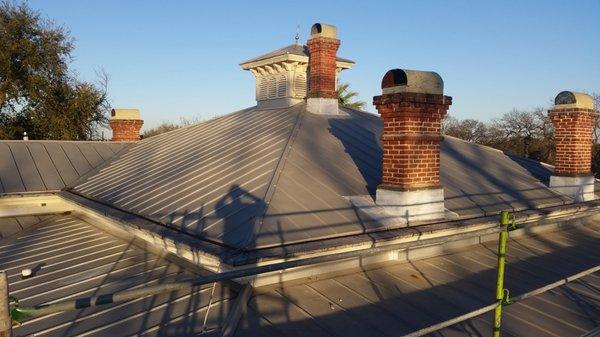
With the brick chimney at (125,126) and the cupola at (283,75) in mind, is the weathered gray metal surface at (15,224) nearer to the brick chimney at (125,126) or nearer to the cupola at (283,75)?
the brick chimney at (125,126)

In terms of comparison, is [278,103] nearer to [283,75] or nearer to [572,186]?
[283,75]

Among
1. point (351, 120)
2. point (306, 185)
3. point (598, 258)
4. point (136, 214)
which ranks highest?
point (351, 120)

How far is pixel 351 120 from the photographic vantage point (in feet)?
38.1

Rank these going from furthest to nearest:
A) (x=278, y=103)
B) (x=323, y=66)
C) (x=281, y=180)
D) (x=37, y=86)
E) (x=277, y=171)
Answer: (x=37, y=86)
(x=278, y=103)
(x=323, y=66)
(x=277, y=171)
(x=281, y=180)

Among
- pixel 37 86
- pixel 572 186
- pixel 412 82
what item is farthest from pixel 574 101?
pixel 37 86

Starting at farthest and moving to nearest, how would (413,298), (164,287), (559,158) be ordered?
1. (559,158)
2. (413,298)
3. (164,287)

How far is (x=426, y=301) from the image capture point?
5.91m

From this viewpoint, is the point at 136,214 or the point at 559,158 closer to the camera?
the point at 136,214

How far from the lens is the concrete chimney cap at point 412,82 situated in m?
7.31

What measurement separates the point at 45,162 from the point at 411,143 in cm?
958

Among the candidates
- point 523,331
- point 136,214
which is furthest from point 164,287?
point 136,214

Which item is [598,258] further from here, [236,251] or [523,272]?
[236,251]

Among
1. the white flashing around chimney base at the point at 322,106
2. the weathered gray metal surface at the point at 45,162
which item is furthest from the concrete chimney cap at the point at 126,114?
the white flashing around chimney base at the point at 322,106

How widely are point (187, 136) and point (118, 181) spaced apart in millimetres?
2924
